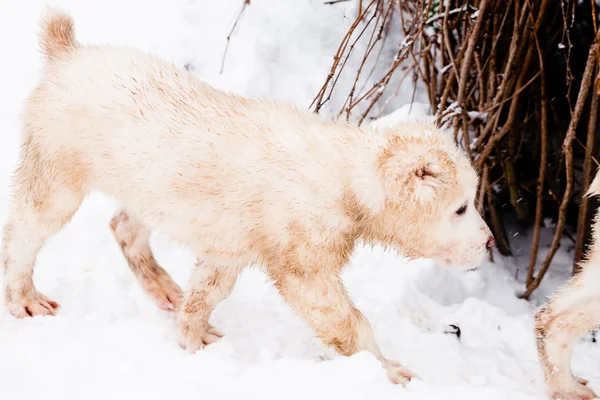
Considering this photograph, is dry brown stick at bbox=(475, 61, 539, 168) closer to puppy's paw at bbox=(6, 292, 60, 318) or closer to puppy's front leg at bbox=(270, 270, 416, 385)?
puppy's front leg at bbox=(270, 270, 416, 385)

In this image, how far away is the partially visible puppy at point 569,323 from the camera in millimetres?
2980

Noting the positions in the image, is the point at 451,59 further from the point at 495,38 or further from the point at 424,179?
the point at 424,179

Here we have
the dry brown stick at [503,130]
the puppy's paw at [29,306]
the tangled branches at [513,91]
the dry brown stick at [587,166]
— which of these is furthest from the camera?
the dry brown stick at [503,130]

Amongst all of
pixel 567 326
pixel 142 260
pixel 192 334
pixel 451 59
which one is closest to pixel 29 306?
pixel 142 260

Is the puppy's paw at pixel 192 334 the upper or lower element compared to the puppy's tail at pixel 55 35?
→ lower

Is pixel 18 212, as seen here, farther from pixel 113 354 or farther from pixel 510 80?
pixel 510 80

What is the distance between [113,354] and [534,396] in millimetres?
1736

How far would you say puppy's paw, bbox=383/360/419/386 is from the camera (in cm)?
296

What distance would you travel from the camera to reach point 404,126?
10.3 ft

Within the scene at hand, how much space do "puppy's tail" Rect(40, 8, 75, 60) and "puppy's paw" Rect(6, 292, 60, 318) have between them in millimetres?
1159

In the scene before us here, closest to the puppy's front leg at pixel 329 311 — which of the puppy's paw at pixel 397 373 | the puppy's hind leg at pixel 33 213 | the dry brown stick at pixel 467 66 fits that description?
the puppy's paw at pixel 397 373

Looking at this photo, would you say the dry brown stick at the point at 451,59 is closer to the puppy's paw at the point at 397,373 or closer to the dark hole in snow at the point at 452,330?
the dark hole in snow at the point at 452,330

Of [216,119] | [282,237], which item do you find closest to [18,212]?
[216,119]

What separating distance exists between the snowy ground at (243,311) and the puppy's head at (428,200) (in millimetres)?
532
